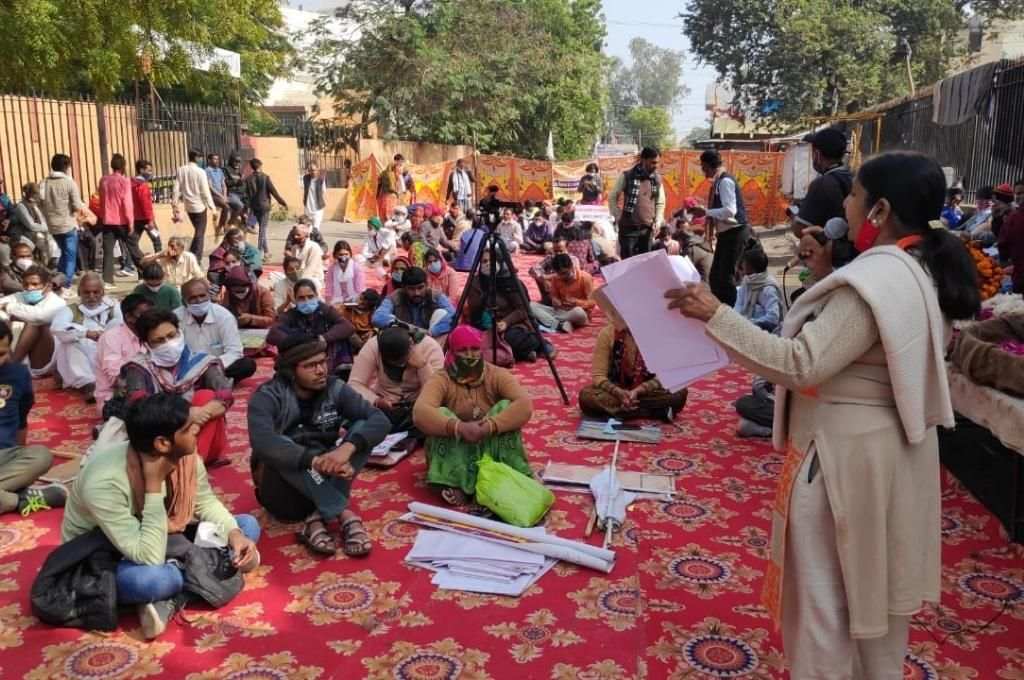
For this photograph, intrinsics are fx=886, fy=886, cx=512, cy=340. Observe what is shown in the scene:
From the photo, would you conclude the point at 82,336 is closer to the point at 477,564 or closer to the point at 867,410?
the point at 477,564

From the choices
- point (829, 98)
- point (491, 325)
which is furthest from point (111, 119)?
point (829, 98)

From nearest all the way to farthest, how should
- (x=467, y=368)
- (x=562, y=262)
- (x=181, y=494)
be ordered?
(x=181, y=494)
(x=467, y=368)
(x=562, y=262)

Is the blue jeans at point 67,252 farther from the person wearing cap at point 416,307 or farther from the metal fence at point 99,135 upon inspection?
the person wearing cap at point 416,307

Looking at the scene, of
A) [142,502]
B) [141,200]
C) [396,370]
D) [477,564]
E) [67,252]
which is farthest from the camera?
[141,200]

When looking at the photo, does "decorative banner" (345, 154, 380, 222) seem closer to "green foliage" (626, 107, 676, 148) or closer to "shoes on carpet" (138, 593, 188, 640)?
"shoes on carpet" (138, 593, 188, 640)

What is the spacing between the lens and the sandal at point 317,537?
155 inches

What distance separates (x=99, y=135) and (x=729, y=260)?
9.82 meters

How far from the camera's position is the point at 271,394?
4156 millimetres

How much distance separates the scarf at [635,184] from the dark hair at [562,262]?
0.96 meters

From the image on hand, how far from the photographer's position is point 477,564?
12.4 ft

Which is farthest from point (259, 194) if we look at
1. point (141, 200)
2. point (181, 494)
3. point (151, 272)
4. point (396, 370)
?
point (181, 494)

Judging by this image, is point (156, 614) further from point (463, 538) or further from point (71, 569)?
point (463, 538)

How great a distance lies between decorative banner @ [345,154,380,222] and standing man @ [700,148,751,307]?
14283 millimetres

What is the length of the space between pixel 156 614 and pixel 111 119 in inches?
471
